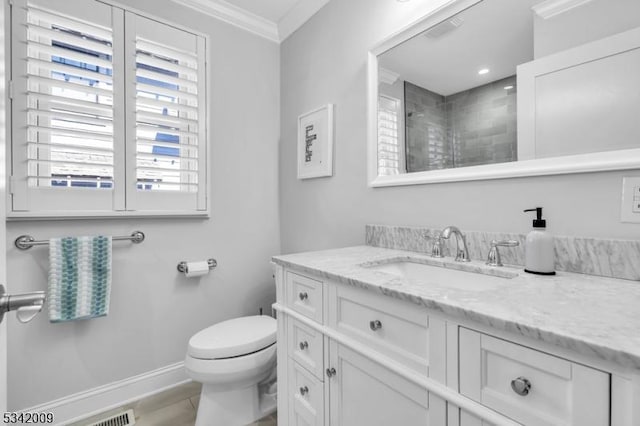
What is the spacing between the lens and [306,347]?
3.64 ft

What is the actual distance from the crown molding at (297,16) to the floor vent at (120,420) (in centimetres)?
258

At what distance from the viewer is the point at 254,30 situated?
2.17m

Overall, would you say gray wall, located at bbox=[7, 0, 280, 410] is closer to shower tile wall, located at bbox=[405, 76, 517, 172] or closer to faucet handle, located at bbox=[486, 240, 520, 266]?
shower tile wall, located at bbox=[405, 76, 517, 172]

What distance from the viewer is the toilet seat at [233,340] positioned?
53.9 inches

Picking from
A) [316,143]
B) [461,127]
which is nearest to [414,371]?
[461,127]

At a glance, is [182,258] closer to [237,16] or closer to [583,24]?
[237,16]

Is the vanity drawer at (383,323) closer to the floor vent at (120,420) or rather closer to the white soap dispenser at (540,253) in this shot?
the white soap dispenser at (540,253)

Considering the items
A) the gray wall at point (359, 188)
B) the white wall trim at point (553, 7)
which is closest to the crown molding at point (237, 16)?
the gray wall at point (359, 188)

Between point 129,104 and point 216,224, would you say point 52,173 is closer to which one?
point 129,104

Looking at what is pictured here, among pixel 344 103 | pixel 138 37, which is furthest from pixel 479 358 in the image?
pixel 138 37

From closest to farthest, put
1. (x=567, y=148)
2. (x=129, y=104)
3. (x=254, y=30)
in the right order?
(x=567, y=148), (x=129, y=104), (x=254, y=30)

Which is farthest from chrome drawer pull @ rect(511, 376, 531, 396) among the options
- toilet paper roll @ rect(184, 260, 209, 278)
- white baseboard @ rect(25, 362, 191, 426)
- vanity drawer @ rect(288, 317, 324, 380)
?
white baseboard @ rect(25, 362, 191, 426)

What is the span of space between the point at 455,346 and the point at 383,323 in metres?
0.21

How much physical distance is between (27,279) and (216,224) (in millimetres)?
949
